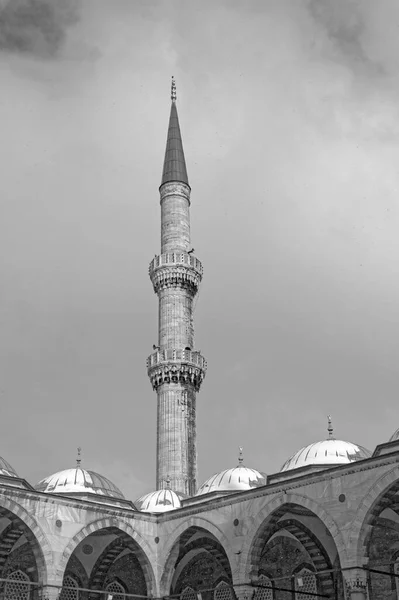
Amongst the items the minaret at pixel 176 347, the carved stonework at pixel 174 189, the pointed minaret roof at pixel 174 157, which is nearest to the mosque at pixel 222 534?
the minaret at pixel 176 347

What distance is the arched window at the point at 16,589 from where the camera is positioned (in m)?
23.3

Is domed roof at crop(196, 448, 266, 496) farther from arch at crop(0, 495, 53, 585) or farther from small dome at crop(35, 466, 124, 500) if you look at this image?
arch at crop(0, 495, 53, 585)

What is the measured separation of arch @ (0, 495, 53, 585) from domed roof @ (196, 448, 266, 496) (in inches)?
260

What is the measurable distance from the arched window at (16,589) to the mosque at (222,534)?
3cm

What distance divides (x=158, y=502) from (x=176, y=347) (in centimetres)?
856

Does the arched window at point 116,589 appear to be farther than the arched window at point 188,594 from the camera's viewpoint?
No

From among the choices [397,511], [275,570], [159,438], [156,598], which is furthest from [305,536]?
[159,438]

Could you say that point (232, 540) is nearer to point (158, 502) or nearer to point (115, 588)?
point (115, 588)

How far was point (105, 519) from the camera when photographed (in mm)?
22844

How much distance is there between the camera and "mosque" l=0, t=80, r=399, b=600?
19.3m

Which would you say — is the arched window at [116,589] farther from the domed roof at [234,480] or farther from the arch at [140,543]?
the domed roof at [234,480]

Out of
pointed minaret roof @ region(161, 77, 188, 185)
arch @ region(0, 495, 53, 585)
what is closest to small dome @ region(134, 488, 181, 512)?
arch @ region(0, 495, 53, 585)

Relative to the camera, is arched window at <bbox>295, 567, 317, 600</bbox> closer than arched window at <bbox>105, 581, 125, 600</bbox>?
Yes

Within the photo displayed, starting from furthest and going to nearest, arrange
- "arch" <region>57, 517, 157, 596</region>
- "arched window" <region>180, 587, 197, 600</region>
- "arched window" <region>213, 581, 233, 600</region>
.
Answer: "arched window" <region>180, 587, 197, 600</region> → "arched window" <region>213, 581, 233, 600</region> → "arch" <region>57, 517, 157, 596</region>
